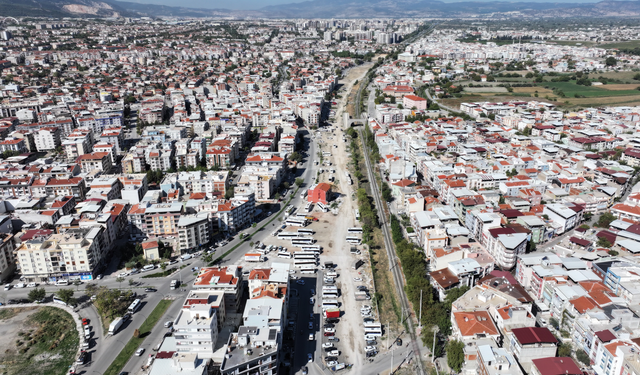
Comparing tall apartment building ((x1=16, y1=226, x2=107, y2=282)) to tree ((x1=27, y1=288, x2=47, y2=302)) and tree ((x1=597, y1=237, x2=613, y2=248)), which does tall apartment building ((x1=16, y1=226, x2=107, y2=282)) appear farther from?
tree ((x1=597, y1=237, x2=613, y2=248))

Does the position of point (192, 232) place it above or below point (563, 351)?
above

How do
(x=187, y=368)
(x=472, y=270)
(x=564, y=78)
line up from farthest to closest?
(x=564, y=78) < (x=472, y=270) < (x=187, y=368)

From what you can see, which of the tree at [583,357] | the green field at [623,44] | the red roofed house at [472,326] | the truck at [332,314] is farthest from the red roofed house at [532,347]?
the green field at [623,44]

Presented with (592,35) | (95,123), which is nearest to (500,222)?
(95,123)

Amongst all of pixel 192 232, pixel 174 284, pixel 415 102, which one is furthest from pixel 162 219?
pixel 415 102

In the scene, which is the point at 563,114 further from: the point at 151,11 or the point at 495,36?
the point at 151,11

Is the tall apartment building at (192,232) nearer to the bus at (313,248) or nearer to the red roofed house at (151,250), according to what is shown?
the red roofed house at (151,250)

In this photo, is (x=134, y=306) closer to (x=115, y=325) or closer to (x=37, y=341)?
(x=115, y=325)

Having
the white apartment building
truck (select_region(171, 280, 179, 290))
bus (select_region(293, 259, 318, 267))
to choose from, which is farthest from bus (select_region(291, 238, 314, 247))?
the white apartment building
